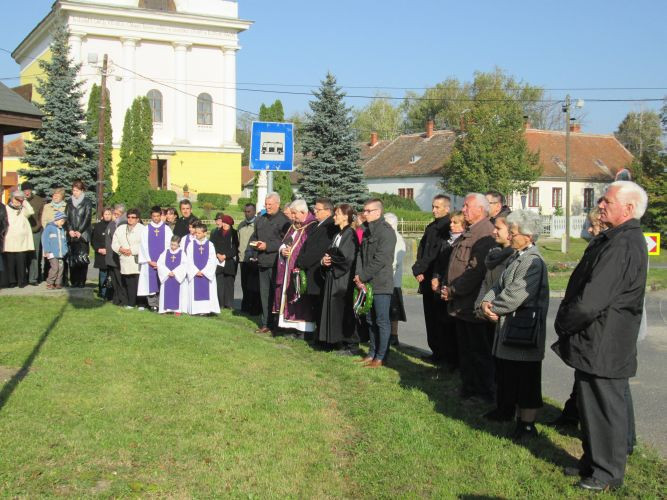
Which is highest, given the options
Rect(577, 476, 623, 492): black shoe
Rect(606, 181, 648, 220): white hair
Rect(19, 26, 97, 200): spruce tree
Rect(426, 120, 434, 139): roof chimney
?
Rect(426, 120, 434, 139): roof chimney

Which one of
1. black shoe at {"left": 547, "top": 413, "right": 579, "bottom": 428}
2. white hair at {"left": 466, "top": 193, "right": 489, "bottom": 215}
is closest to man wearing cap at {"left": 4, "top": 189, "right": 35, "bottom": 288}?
white hair at {"left": 466, "top": 193, "right": 489, "bottom": 215}

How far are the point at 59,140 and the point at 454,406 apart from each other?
33619 mm

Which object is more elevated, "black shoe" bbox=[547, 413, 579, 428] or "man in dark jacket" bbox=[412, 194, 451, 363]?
"man in dark jacket" bbox=[412, 194, 451, 363]

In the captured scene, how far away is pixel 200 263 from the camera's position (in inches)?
531

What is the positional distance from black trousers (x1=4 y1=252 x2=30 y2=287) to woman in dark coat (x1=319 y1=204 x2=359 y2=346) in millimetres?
6870

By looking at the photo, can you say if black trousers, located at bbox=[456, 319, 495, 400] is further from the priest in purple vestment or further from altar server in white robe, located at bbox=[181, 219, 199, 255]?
altar server in white robe, located at bbox=[181, 219, 199, 255]

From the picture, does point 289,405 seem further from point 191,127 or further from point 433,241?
point 191,127

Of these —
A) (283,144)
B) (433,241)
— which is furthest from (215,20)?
(433,241)

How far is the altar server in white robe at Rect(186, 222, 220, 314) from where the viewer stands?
13.4 metres

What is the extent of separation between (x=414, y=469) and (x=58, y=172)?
3444 cm

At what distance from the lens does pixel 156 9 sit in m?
58.4

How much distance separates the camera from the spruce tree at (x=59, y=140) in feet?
122

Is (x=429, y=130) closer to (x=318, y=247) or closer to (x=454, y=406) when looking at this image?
(x=318, y=247)

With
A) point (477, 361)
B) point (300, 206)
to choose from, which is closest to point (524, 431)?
point (477, 361)
